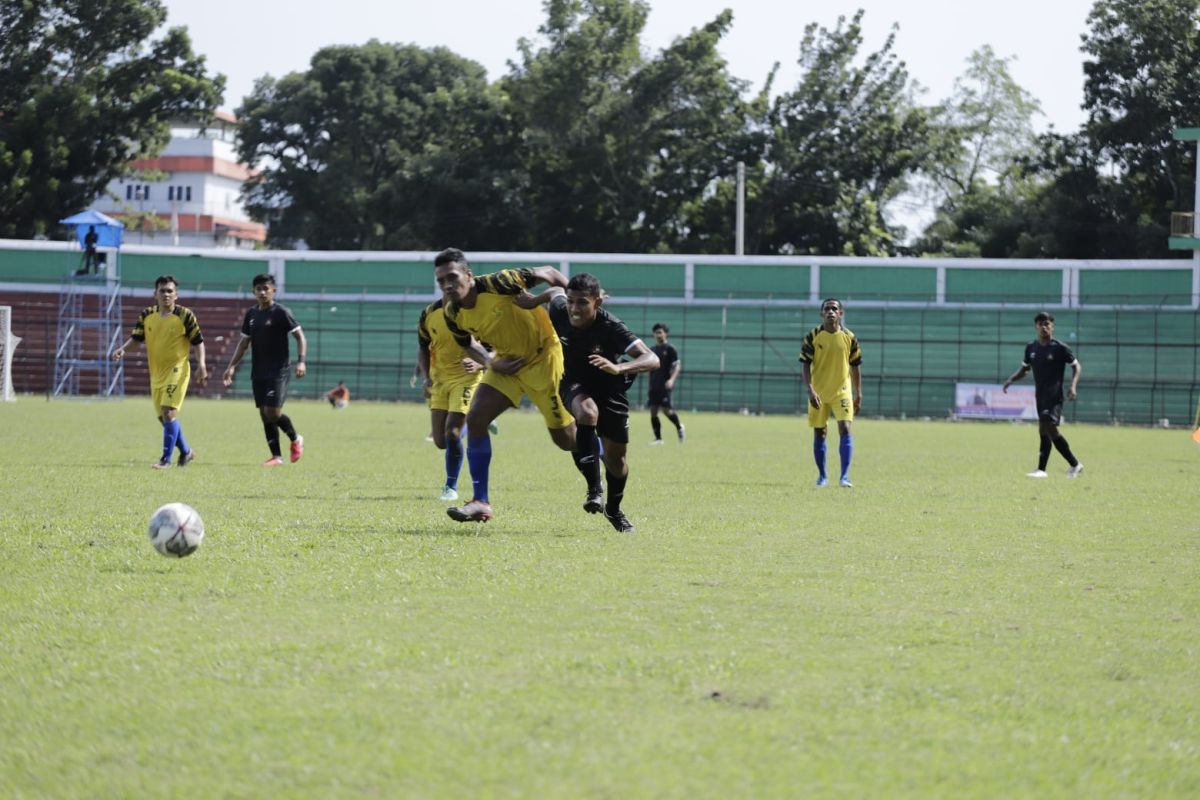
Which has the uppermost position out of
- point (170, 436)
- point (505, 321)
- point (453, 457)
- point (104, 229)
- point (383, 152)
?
point (383, 152)

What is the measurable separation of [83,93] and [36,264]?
8566 millimetres

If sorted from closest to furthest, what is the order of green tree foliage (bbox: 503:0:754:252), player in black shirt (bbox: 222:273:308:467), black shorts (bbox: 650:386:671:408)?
player in black shirt (bbox: 222:273:308:467)
black shorts (bbox: 650:386:671:408)
green tree foliage (bbox: 503:0:754:252)

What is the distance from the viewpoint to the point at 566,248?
64875 mm

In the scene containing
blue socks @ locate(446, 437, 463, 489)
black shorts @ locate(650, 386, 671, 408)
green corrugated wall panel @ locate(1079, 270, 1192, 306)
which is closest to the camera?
blue socks @ locate(446, 437, 463, 489)

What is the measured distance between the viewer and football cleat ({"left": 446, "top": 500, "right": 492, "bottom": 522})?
10.8 metres

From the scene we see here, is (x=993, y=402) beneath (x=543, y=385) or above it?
beneath

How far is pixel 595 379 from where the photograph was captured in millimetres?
11156

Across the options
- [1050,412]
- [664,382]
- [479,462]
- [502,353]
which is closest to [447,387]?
[479,462]

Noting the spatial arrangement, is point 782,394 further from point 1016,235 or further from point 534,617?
point 534,617

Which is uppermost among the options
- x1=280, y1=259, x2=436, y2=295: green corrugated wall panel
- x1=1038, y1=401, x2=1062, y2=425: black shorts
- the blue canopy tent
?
the blue canopy tent

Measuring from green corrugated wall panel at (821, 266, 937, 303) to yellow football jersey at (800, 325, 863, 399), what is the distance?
111ft

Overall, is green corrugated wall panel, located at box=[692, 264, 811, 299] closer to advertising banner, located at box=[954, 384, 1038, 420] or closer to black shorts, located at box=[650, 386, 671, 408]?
advertising banner, located at box=[954, 384, 1038, 420]

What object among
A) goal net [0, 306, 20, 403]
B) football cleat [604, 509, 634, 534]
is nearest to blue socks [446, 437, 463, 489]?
football cleat [604, 509, 634, 534]

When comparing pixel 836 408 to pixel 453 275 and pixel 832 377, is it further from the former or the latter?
pixel 453 275
